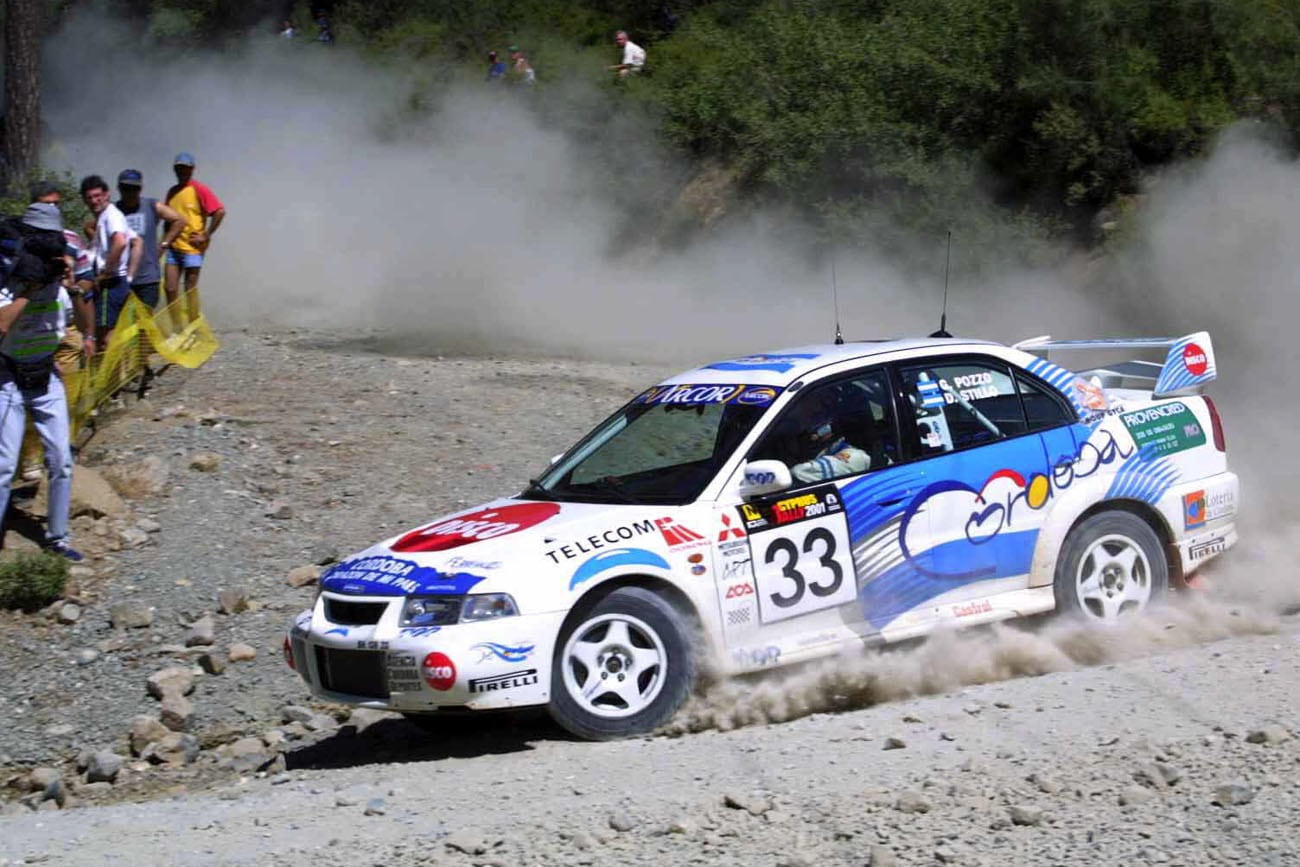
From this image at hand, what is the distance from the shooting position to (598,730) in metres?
6.18

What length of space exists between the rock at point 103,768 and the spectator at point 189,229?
5.97 metres

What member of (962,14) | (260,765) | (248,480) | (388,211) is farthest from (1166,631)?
(388,211)

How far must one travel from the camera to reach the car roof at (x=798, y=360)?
7.09 meters

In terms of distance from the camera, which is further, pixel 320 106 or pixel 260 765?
pixel 320 106

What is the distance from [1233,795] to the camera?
16.2 feet

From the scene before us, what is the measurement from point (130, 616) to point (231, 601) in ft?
1.78

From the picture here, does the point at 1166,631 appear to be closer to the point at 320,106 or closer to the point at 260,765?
the point at 260,765

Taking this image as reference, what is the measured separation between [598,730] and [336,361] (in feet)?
28.9

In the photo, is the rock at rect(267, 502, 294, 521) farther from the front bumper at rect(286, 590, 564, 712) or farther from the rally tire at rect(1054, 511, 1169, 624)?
the rally tire at rect(1054, 511, 1169, 624)

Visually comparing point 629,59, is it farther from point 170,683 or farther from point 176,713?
point 176,713

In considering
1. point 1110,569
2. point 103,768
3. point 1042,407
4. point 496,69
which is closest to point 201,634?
point 103,768

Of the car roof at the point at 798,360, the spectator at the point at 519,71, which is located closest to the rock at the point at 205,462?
the car roof at the point at 798,360

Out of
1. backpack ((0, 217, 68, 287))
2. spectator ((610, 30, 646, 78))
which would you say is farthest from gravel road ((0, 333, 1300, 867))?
spectator ((610, 30, 646, 78))

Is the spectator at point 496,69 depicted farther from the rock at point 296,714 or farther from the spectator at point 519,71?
the rock at point 296,714
